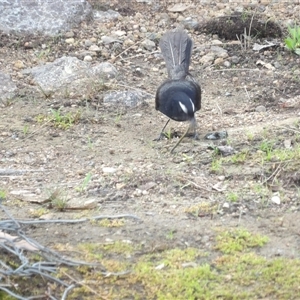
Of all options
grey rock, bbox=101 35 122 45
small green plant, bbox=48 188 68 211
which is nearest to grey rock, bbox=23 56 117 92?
grey rock, bbox=101 35 122 45

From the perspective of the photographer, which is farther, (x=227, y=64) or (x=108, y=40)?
(x=108, y=40)

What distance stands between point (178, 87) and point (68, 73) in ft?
4.08

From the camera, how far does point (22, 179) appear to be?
17.1 ft

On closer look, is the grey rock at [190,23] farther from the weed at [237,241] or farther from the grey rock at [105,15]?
the weed at [237,241]

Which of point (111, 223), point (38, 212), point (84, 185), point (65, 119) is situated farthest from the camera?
point (65, 119)

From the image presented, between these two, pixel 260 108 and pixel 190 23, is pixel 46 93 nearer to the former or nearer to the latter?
pixel 260 108

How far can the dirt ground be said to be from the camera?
433 centimetres

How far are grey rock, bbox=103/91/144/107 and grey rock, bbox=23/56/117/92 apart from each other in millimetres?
308

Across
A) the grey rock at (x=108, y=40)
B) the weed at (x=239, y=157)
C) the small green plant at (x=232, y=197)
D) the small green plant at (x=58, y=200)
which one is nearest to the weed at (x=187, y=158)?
the weed at (x=239, y=157)

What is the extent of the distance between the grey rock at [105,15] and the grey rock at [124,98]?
6.32 ft

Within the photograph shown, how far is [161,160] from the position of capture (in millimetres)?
5457

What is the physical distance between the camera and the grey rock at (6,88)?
269 inches

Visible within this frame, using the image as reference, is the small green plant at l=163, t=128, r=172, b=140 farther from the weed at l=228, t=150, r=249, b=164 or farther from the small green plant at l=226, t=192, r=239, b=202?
the small green plant at l=226, t=192, r=239, b=202

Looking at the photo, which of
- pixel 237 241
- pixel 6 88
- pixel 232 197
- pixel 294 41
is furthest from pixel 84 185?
pixel 294 41
